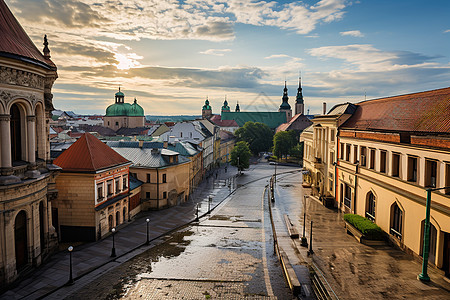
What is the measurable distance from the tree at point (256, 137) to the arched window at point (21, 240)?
10210cm

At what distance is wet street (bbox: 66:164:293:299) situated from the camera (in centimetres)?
2114

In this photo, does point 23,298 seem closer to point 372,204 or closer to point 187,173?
point 372,204

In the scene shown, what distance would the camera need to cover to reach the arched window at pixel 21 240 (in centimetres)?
2362

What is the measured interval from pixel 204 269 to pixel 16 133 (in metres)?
17.2

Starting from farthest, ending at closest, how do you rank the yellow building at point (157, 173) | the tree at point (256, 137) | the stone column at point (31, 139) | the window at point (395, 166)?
1. the tree at point (256, 137)
2. the yellow building at point (157, 173)
3. the window at point (395, 166)
4. the stone column at point (31, 139)

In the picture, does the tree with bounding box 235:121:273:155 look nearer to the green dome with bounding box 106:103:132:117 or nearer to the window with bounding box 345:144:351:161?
the green dome with bounding box 106:103:132:117

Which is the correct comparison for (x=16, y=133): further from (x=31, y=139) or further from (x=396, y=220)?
(x=396, y=220)

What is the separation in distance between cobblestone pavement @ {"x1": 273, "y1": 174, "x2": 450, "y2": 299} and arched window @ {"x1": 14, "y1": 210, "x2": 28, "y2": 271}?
20538mm

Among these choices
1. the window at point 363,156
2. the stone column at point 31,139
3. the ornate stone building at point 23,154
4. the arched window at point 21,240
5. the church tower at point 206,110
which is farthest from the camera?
the church tower at point 206,110

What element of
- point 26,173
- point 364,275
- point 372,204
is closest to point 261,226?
point 372,204

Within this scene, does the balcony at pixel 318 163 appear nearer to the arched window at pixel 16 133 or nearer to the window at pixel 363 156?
the window at pixel 363 156

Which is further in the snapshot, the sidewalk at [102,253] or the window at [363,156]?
the window at [363,156]

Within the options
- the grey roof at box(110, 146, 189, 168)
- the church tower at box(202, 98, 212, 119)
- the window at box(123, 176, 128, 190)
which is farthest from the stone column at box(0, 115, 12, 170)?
the church tower at box(202, 98, 212, 119)

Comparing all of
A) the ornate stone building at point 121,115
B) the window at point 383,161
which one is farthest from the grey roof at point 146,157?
the ornate stone building at point 121,115
